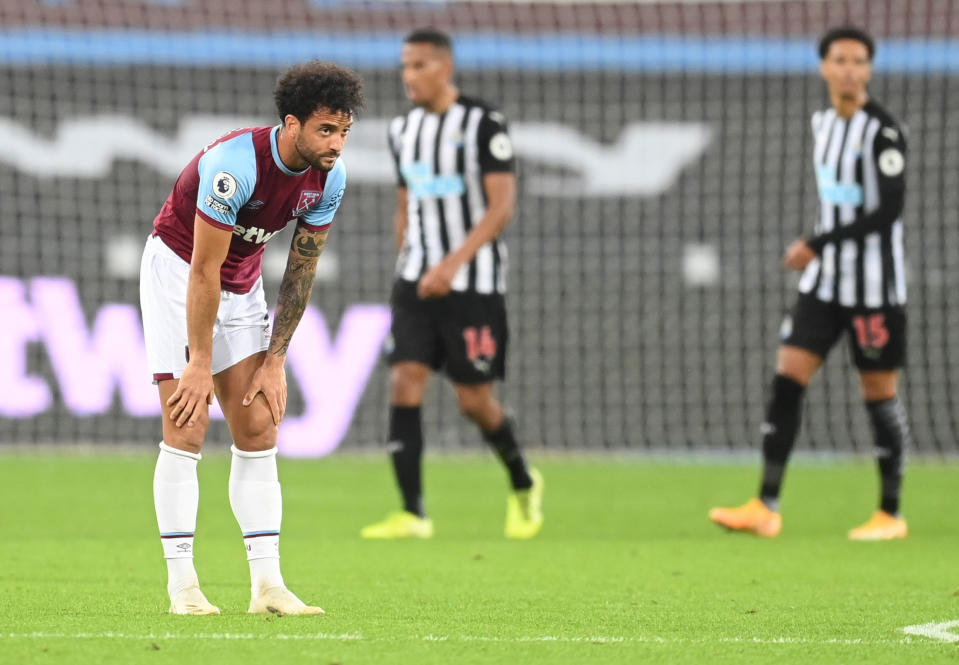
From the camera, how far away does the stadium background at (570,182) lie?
12.7m

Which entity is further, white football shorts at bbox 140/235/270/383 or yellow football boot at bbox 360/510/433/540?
yellow football boot at bbox 360/510/433/540

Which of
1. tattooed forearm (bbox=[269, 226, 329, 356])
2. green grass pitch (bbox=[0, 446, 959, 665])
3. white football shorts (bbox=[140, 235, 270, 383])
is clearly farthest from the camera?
tattooed forearm (bbox=[269, 226, 329, 356])

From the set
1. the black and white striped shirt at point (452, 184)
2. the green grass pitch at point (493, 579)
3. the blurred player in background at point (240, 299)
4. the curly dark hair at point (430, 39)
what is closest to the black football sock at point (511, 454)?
the green grass pitch at point (493, 579)

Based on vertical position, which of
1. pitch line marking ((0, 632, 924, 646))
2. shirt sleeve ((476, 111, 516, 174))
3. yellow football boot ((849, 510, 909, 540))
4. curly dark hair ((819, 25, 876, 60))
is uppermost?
curly dark hair ((819, 25, 876, 60))

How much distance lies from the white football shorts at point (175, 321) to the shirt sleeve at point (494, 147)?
2824 millimetres

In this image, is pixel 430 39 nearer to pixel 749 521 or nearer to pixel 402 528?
pixel 402 528

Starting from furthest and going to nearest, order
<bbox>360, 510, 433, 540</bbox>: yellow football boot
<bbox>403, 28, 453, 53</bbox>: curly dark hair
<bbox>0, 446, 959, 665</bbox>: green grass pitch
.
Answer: <bbox>403, 28, 453, 53</bbox>: curly dark hair → <bbox>360, 510, 433, 540</bbox>: yellow football boot → <bbox>0, 446, 959, 665</bbox>: green grass pitch

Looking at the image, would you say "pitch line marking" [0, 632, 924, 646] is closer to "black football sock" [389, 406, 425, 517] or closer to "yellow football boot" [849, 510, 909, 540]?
"yellow football boot" [849, 510, 909, 540]

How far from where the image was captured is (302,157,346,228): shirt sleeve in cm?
469

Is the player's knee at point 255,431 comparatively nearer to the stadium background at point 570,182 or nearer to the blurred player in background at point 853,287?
the blurred player in background at point 853,287

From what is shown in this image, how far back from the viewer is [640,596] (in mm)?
5250

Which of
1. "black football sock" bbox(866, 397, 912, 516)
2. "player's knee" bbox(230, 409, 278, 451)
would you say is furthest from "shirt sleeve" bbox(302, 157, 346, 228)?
"black football sock" bbox(866, 397, 912, 516)

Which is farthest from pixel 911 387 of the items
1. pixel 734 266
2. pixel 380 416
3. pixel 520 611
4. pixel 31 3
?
pixel 520 611

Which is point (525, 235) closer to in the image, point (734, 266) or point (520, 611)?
point (734, 266)
